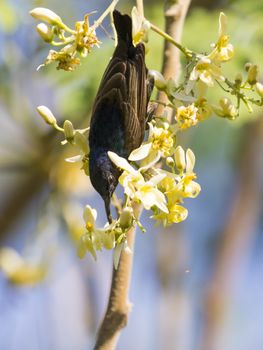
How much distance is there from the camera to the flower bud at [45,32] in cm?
197

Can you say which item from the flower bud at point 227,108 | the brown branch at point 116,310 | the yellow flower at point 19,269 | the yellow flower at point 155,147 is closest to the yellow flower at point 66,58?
the yellow flower at point 155,147

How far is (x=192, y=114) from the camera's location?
1907 mm

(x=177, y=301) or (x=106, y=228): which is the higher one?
(x=106, y=228)

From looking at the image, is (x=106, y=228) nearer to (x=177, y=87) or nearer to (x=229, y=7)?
(x=177, y=87)

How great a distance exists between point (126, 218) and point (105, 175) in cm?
16

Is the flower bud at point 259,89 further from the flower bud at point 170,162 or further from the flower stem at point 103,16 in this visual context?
the flower stem at point 103,16

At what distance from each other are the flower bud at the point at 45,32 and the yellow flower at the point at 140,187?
0.32 m

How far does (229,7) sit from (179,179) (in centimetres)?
173

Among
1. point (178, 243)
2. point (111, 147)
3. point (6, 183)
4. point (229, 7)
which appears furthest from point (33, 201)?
point (111, 147)

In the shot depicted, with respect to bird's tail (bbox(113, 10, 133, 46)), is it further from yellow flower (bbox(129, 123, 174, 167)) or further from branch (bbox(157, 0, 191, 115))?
yellow flower (bbox(129, 123, 174, 167))

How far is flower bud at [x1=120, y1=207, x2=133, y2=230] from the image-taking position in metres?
1.85

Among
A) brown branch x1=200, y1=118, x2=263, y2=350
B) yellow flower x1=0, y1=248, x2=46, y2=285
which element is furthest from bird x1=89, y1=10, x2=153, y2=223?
brown branch x1=200, y1=118, x2=263, y2=350

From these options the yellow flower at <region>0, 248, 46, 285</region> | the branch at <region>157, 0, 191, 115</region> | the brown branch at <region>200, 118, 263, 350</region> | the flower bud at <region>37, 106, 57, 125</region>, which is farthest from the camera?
the brown branch at <region>200, 118, 263, 350</region>

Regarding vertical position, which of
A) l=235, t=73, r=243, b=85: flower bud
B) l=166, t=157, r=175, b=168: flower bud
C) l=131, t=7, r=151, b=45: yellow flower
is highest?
l=131, t=7, r=151, b=45: yellow flower
